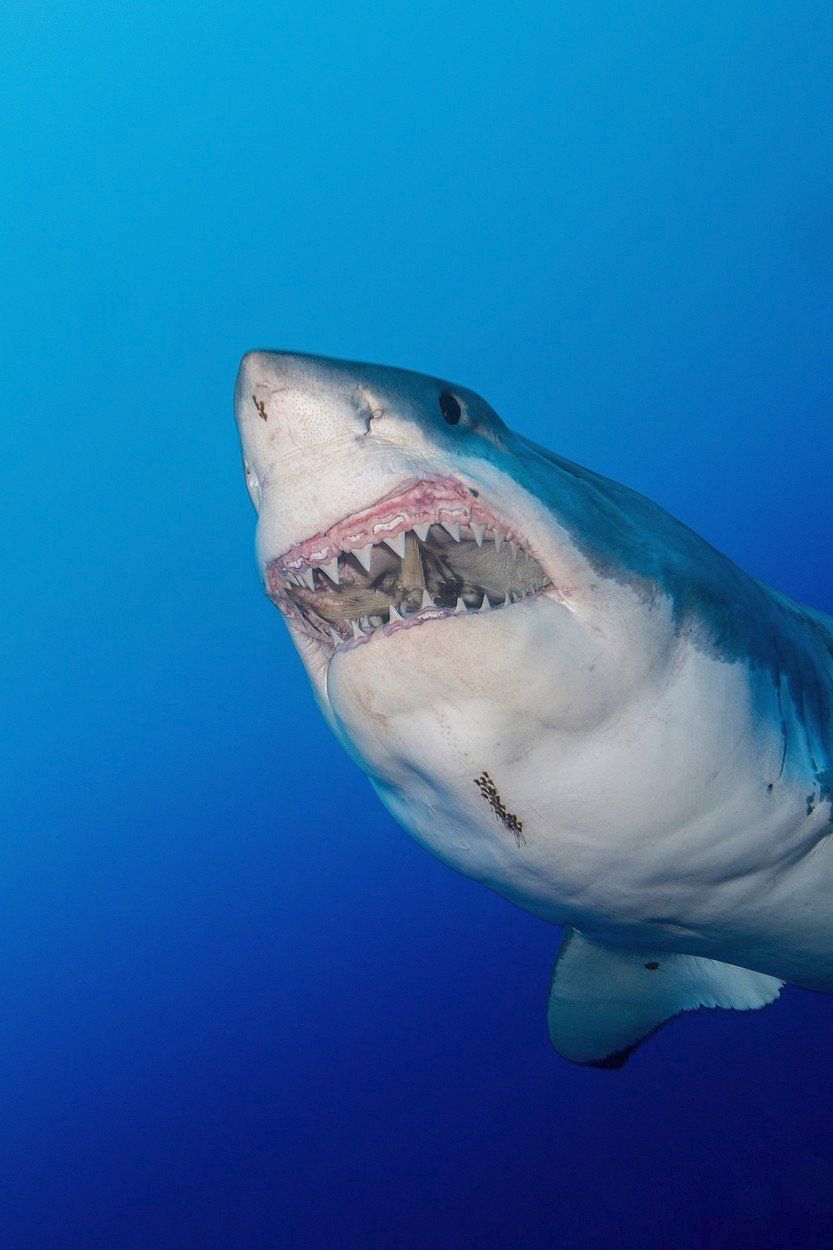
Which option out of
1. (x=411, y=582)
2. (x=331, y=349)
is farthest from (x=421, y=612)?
(x=331, y=349)

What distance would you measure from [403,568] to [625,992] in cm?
→ 263

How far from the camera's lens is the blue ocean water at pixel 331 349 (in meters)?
30.0

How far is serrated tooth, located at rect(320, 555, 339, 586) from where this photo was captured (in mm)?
1450

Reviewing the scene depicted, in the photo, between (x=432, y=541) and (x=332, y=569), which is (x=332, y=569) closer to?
(x=332, y=569)

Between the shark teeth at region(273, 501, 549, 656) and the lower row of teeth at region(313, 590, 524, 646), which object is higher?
the shark teeth at region(273, 501, 549, 656)

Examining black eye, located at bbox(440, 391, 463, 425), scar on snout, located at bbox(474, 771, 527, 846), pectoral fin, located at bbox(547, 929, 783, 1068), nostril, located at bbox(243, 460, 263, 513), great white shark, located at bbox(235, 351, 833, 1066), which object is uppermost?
black eye, located at bbox(440, 391, 463, 425)

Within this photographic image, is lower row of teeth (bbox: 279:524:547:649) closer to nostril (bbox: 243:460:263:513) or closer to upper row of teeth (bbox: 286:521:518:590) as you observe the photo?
upper row of teeth (bbox: 286:521:518:590)

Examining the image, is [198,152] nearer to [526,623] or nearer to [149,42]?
[149,42]

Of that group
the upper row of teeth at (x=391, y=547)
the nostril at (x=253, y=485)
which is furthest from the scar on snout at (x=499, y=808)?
the nostril at (x=253, y=485)

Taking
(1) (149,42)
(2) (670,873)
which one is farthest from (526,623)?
(1) (149,42)

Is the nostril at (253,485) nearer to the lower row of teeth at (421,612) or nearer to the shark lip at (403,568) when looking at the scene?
the shark lip at (403,568)

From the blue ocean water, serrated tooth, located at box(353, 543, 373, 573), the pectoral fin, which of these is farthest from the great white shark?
the blue ocean water

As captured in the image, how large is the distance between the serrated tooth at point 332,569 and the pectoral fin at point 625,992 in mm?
2232

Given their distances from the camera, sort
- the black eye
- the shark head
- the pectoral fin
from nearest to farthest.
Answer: the shark head < the black eye < the pectoral fin
